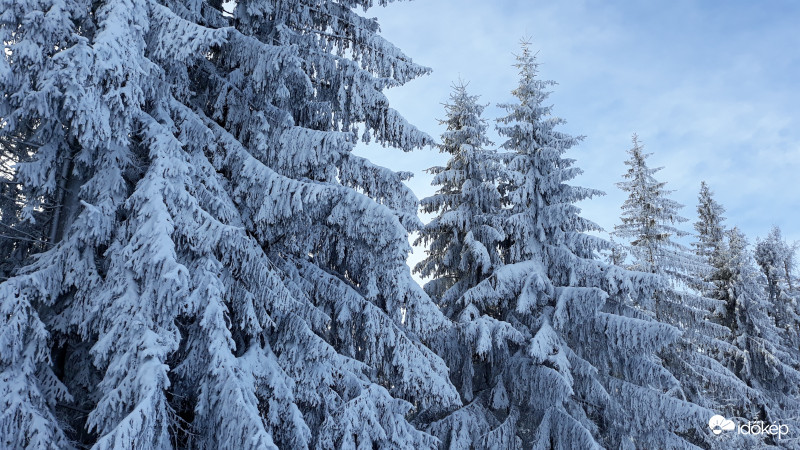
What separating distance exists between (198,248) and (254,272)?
928 millimetres

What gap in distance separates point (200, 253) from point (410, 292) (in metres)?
3.34

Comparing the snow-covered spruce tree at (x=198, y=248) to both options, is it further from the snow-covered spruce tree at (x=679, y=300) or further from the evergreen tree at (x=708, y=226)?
the evergreen tree at (x=708, y=226)

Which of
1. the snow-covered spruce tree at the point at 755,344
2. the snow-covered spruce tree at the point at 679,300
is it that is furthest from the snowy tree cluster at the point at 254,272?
the snow-covered spruce tree at the point at 755,344

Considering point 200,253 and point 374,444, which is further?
point 374,444

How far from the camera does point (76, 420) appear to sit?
559cm

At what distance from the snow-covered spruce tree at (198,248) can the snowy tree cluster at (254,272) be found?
3 cm

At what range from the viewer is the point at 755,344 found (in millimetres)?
20047

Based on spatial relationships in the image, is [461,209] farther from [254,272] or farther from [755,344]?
[755,344]

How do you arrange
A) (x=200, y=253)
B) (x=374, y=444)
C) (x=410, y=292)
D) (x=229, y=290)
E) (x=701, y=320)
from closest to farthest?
(x=200, y=253), (x=229, y=290), (x=374, y=444), (x=410, y=292), (x=701, y=320)

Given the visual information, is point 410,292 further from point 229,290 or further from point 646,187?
point 646,187

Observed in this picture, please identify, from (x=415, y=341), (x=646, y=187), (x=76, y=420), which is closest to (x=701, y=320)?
(x=646, y=187)

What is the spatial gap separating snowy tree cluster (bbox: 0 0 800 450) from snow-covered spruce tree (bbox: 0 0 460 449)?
0.10 ft

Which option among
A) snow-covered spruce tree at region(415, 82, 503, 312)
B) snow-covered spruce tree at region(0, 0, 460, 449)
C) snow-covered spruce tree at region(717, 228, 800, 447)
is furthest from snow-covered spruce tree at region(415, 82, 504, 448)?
snow-covered spruce tree at region(717, 228, 800, 447)

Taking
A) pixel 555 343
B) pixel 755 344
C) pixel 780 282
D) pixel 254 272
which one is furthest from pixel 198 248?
pixel 780 282
